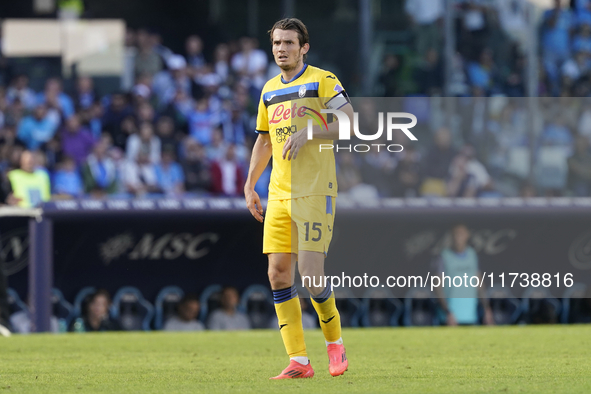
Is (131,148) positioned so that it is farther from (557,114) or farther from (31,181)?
(557,114)

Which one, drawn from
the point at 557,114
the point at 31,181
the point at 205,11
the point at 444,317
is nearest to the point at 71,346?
the point at 31,181

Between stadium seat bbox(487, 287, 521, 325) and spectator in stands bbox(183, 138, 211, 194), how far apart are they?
3.72 m

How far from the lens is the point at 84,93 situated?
13680 mm

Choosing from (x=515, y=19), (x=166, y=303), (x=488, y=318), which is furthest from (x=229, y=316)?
(x=515, y=19)

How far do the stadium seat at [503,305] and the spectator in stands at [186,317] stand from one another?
324cm

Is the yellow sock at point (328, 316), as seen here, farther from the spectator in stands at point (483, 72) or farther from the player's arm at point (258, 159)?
the spectator in stands at point (483, 72)

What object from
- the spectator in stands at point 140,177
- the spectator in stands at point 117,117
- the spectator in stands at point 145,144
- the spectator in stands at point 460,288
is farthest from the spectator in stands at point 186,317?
the spectator in stands at point 117,117

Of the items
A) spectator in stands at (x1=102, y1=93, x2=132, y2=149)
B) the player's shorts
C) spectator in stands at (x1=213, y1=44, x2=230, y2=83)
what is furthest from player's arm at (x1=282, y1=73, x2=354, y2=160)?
spectator in stands at (x1=213, y1=44, x2=230, y2=83)

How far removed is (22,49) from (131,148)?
3.65 meters

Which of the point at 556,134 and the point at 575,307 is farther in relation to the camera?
the point at 556,134

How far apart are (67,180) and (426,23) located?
539cm

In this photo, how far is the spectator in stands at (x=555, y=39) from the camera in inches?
511

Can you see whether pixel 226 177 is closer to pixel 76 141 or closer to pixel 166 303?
pixel 166 303

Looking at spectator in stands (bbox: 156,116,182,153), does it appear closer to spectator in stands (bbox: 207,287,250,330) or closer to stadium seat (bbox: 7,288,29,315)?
spectator in stands (bbox: 207,287,250,330)
